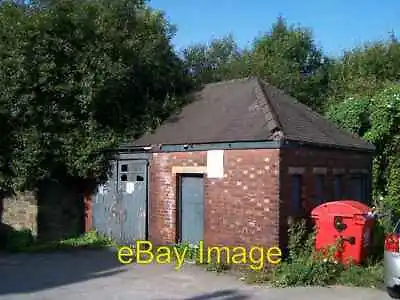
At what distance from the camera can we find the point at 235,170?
12227 millimetres

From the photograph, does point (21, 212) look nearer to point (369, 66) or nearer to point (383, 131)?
point (383, 131)

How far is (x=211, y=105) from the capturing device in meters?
15.4

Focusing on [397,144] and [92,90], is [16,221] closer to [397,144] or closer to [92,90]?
[92,90]

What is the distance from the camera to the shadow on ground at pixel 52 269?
10273 mm

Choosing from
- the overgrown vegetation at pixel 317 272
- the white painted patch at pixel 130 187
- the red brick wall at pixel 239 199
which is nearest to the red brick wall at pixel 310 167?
the red brick wall at pixel 239 199

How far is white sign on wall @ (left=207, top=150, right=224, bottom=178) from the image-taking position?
41.1ft

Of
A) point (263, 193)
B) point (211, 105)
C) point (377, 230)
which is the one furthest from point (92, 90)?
point (377, 230)

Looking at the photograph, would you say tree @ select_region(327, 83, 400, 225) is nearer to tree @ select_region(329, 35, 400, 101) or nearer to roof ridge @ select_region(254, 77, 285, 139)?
roof ridge @ select_region(254, 77, 285, 139)

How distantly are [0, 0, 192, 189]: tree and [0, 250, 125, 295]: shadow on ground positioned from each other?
7.81ft

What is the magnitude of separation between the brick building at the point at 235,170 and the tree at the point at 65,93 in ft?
3.20

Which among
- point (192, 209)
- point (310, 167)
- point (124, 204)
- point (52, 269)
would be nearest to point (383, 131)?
point (310, 167)

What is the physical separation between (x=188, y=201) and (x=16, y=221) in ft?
18.9

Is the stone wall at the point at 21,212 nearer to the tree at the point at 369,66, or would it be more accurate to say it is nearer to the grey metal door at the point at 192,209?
the grey metal door at the point at 192,209

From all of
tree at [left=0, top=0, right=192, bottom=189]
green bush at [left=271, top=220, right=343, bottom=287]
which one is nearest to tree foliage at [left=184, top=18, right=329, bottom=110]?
tree at [left=0, top=0, right=192, bottom=189]
